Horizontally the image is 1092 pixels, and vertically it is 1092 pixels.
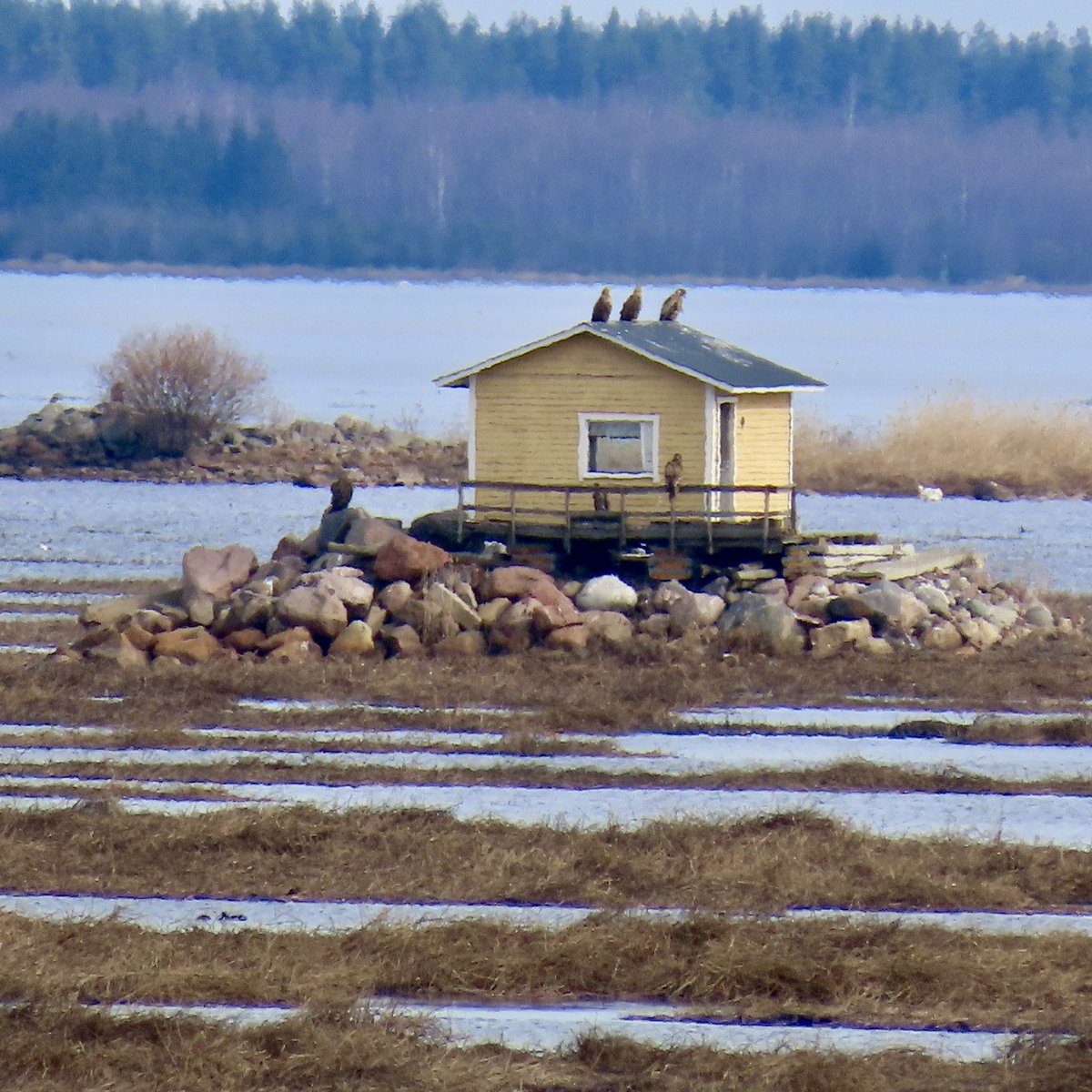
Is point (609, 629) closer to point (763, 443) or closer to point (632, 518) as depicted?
point (632, 518)

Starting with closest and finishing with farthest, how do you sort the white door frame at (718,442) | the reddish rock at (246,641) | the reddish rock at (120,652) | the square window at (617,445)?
the reddish rock at (120,652)
the reddish rock at (246,641)
the white door frame at (718,442)
the square window at (617,445)

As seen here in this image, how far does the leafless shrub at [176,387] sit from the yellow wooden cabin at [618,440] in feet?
93.7

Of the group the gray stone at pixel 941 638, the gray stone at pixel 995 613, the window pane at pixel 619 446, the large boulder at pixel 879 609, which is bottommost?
the gray stone at pixel 941 638

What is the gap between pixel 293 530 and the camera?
3725cm

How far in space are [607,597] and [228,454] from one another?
31.9m

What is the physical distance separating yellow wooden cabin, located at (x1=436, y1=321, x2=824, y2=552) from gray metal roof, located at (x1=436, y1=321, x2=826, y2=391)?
0.03 meters

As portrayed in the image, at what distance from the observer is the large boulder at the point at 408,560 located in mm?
23000

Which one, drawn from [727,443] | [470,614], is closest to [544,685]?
[470,614]

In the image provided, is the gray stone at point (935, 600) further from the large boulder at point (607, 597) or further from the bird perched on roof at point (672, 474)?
the large boulder at point (607, 597)

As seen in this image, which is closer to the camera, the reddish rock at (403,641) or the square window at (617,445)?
the reddish rock at (403,641)

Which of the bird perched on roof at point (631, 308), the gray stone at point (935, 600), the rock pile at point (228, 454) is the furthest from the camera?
the rock pile at point (228, 454)

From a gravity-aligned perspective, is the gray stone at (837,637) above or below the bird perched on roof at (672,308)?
below

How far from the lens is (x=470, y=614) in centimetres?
2202

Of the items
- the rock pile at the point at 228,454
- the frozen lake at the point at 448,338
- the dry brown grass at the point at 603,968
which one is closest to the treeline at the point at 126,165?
the frozen lake at the point at 448,338
